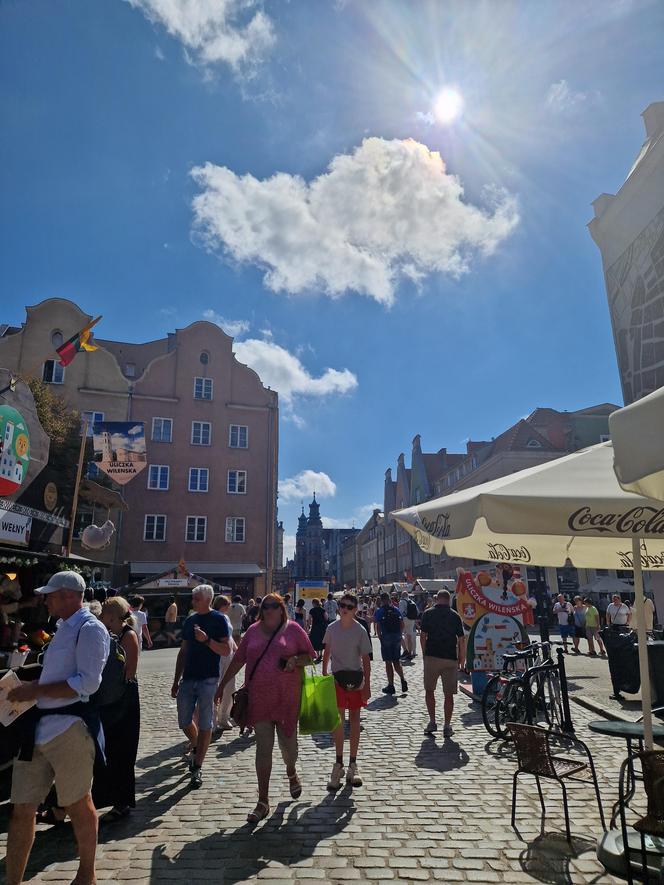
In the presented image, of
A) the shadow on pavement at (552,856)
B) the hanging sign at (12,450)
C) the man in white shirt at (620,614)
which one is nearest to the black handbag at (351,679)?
the shadow on pavement at (552,856)

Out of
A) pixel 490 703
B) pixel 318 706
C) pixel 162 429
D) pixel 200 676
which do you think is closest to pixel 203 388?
pixel 162 429

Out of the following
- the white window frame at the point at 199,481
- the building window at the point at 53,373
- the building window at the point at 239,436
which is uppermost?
the building window at the point at 53,373

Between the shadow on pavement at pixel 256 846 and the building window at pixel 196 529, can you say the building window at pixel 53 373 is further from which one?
the shadow on pavement at pixel 256 846

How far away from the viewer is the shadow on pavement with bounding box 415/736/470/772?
242 inches

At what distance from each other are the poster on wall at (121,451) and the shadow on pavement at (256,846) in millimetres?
17399

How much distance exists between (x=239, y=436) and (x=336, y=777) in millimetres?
31233

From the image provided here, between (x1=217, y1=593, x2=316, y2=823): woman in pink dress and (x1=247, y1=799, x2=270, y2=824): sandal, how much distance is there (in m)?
0.04

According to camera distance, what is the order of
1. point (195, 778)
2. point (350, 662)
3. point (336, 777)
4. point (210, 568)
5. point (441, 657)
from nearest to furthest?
point (336, 777)
point (195, 778)
point (350, 662)
point (441, 657)
point (210, 568)

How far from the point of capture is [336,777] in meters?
5.45

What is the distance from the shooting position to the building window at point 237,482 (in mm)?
34812

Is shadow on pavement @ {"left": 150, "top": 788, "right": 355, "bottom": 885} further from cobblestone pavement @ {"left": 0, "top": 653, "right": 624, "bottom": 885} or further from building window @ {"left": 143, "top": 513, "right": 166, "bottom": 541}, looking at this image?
building window @ {"left": 143, "top": 513, "right": 166, "bottom": 541}

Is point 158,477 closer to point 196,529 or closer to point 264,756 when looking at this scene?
point 196,529

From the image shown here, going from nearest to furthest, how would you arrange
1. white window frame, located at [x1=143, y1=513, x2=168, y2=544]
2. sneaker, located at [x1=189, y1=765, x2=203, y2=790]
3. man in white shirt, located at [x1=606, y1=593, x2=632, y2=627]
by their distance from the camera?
sneaker, located at [x1=189, y1=765, x2=203, y2=790] → man in white shirt, located at [x1=606, y1=593, x2=632, y2=627] → white window frame, located at [x1=143, y1=513, x2=168, y2=544]

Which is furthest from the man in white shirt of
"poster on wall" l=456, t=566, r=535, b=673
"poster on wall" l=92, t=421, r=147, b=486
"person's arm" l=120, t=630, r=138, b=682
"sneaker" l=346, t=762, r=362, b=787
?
"poster on wall" l=92, t=421, r=147, b=486
